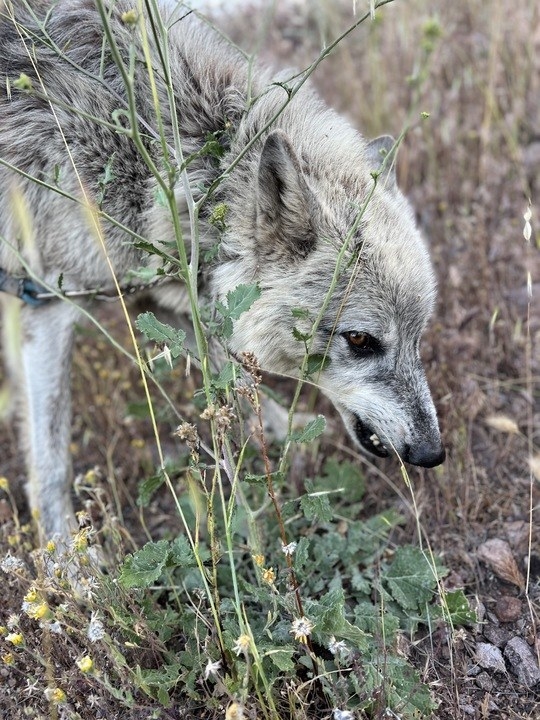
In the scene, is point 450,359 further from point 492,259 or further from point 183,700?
point 183,700

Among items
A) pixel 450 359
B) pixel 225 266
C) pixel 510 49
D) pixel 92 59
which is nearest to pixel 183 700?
pixel 225 266

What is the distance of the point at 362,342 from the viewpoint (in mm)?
3385

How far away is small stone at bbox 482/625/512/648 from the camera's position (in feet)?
10.5

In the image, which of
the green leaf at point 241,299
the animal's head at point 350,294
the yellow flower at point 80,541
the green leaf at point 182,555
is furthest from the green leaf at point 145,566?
the animal's head at point 350,294

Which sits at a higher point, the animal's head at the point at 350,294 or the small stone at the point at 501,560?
the animal's head at the point at 350,294

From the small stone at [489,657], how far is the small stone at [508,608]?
186 millimetres

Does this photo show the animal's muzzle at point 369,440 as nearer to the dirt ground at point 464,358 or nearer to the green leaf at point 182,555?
the dirt ground at point 464,358

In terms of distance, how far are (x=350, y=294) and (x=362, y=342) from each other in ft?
0.85

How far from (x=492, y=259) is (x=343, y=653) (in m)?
3.50

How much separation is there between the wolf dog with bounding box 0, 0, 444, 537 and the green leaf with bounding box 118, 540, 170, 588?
3.31 feet

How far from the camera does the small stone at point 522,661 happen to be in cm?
301

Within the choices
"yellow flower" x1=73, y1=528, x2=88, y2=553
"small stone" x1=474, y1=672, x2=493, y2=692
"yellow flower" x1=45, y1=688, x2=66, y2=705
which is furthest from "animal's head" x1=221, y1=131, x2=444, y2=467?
"yellow flower" x1=45, y1=688, x2=66, y2=705

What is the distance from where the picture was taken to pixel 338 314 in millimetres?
3223

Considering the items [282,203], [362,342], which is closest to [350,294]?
[362,342]
